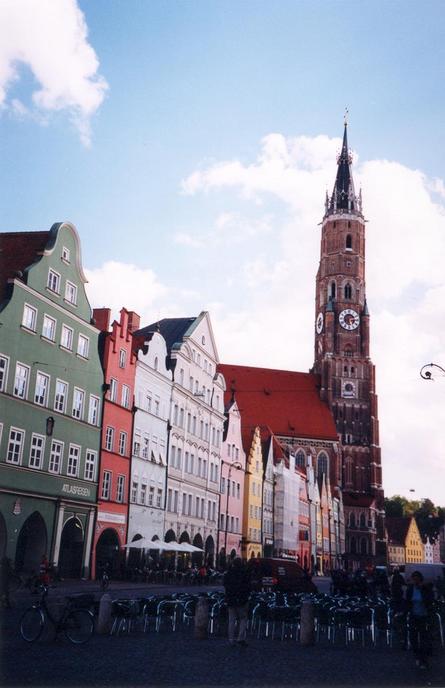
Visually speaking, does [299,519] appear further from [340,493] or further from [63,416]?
[63,416]

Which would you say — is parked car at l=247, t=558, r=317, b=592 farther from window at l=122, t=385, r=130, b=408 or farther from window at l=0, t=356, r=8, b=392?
window at l=122, t=385, r=130, b=408

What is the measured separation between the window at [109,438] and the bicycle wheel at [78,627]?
26646 mm

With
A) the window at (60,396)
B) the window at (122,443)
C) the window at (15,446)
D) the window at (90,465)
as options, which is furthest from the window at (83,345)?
the window at (15,446)

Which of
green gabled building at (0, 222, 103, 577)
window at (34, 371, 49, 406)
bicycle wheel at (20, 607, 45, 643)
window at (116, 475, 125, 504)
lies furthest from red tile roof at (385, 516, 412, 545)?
bicycle wheel at (20, 607, 45, 643)

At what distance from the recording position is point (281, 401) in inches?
4358

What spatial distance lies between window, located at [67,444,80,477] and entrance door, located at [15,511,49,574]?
3.14 m

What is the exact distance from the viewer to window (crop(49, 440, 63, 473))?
119 feet

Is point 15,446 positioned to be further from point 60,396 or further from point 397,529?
point 397,529

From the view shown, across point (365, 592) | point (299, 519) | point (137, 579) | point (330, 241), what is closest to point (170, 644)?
point (365, 592)

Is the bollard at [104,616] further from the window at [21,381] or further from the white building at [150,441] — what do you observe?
the white building at [150,441]

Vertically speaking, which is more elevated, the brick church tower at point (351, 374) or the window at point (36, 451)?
the brick church tower at point (351, 374)

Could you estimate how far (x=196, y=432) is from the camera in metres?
55.2

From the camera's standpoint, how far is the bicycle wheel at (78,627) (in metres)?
14.6

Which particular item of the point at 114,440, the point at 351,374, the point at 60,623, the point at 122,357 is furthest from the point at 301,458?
the point at 60,623
